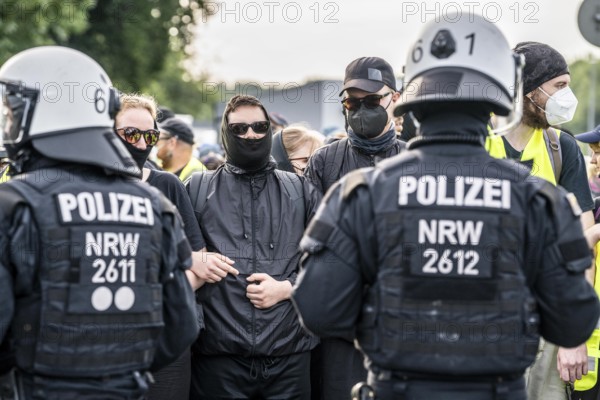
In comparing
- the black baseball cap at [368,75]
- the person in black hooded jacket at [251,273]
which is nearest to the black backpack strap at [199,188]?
the person in black hooded jacket at [251,273]

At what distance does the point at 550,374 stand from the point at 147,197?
124 inches

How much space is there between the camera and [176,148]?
32.8ft

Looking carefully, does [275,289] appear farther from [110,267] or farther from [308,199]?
[110,267]

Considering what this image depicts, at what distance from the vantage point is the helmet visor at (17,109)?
12.9ft

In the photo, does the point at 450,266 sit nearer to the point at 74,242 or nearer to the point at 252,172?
the point at 74,242

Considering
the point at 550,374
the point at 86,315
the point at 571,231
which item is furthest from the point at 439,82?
the point at 550,374

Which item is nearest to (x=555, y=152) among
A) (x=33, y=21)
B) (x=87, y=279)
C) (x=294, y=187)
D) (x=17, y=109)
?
(x=294, y=187)

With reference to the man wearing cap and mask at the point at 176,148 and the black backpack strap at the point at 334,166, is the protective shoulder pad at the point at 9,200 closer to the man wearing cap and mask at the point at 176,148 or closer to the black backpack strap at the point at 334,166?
the black backpack strap at the point at 334,166

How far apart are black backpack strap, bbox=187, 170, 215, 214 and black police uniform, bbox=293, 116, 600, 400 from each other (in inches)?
81.5

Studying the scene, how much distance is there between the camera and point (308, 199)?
598 cm

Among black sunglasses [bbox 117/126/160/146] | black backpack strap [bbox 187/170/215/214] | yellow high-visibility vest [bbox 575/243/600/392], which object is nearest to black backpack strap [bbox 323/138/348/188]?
black backpack strap [bbox 187/170/215/214]

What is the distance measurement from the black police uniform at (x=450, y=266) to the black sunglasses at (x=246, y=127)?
2.17 m

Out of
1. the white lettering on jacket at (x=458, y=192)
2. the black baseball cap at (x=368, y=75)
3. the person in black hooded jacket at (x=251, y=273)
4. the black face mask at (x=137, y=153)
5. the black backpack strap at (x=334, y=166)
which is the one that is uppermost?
the black baseball cap at (x=368, y=75)

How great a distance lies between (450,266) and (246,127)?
253 centimetres
